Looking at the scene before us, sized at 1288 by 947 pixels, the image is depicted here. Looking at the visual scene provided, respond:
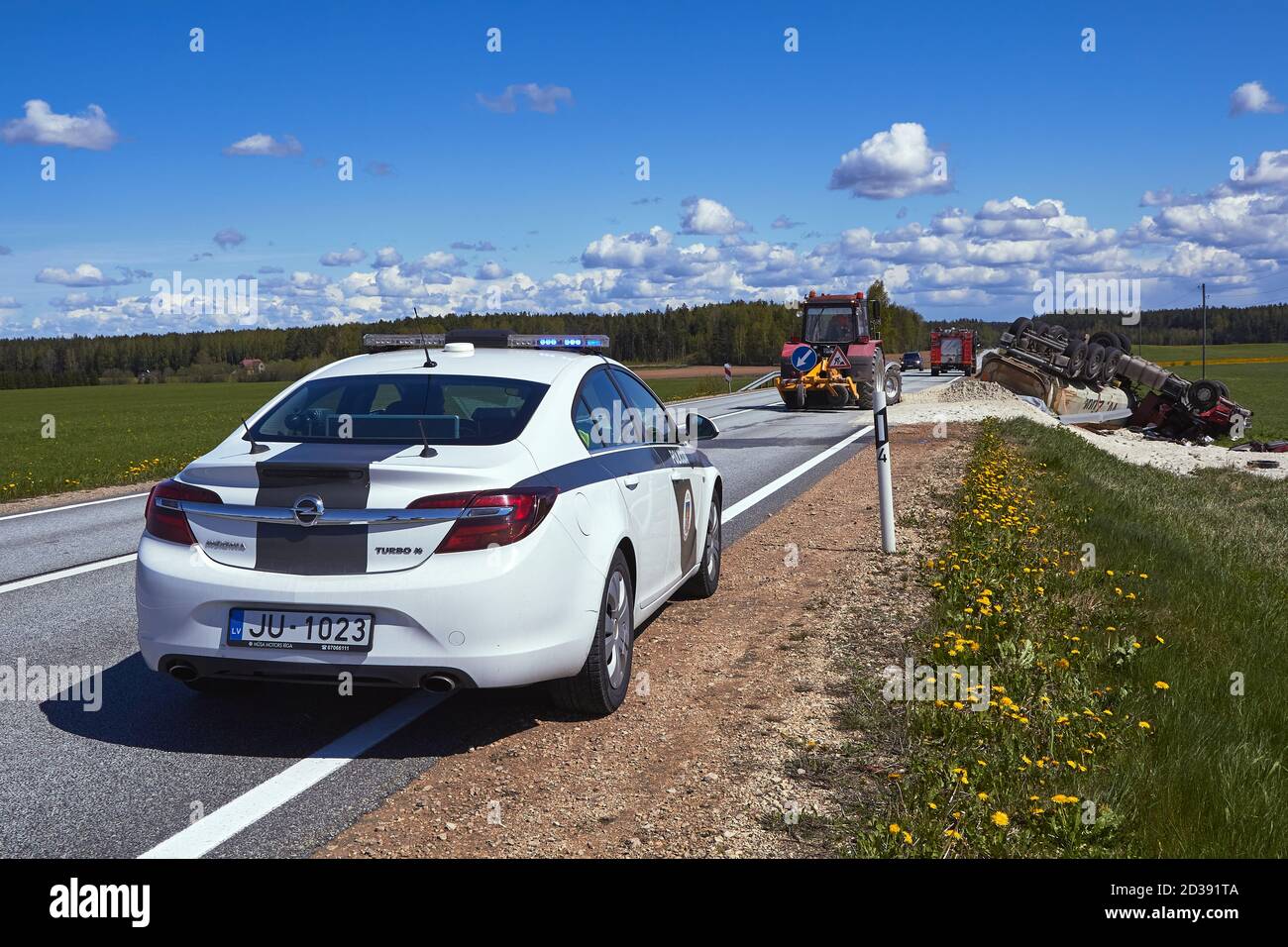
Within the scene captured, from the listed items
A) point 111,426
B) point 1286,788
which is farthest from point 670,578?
point 111,426

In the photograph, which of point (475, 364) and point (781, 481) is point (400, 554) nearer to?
point (475, 364)

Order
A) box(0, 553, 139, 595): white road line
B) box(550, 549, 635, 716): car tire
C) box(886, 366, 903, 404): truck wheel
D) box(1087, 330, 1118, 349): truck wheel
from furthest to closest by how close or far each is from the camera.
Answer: box(886, 366, 903, 404): truck wheel < box(1087, 330, 1118, 349): truck wheel < box(0, 553, 139, 595): white road line < box(550, 549, 635, 716): car tire

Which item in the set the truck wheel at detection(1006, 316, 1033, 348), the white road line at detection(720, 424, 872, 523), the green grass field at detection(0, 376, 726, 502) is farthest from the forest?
the white road line at detection(720, 424, 872, 523)

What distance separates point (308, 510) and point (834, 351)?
25199mm

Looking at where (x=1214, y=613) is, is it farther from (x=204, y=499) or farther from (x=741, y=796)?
(x=204, y=499)

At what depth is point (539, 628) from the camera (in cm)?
436

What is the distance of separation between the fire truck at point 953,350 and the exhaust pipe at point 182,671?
68680mm

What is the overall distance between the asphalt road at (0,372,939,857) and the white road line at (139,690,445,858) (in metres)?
0.01

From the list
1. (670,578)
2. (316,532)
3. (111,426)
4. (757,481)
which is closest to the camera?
(316,532)

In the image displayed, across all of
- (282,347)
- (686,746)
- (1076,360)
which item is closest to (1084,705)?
(686,746)

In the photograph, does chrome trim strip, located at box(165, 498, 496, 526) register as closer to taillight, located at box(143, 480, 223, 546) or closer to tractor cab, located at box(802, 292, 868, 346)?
taillight, located at box(143, 480, 223, 546)

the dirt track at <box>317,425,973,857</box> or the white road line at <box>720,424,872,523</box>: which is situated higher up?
the white road line at <box>720,424,872,523</box>

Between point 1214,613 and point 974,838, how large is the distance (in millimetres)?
4095

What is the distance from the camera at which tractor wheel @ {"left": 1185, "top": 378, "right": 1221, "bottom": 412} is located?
1078 inches
